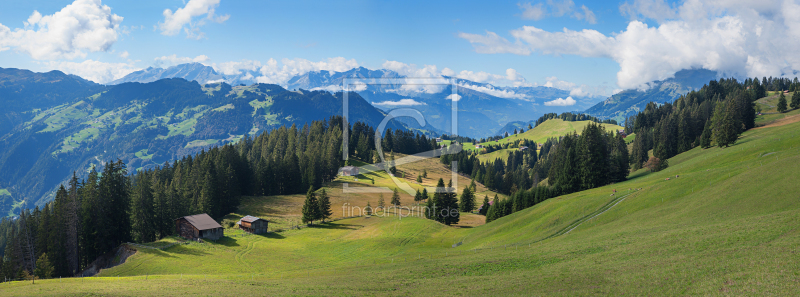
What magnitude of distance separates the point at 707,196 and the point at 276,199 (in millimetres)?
90470

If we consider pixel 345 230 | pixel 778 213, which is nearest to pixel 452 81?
pixel 778 213

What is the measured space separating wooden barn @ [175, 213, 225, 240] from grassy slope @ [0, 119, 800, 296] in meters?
3.62

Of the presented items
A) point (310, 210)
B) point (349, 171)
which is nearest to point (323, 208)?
point (310, 210)

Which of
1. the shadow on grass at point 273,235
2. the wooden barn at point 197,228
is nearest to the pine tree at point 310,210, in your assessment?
the shadow on grass at point 273,235

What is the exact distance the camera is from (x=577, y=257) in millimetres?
34062

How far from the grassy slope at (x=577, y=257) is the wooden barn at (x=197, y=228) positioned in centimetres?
362

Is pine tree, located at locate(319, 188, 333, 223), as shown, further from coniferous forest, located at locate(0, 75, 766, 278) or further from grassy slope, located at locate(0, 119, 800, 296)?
grassy slope, located at locate(0, 119, 800, 296)

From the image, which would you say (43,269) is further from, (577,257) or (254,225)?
(577,257)

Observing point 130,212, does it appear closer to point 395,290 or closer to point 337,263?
point 337,263

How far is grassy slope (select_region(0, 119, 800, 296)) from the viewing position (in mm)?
23984

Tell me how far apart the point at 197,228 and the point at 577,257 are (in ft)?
194

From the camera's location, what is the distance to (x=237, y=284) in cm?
3462

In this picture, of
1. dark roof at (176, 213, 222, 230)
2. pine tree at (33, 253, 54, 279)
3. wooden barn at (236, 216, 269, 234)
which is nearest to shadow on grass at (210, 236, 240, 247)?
dark roof at (176, 213, 222, 230)

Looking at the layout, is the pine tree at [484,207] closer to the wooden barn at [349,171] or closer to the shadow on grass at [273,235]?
the wooden barn at [349,171]
